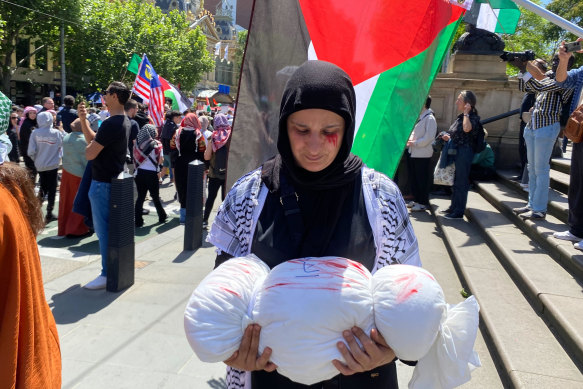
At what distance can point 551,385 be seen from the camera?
2.74 m

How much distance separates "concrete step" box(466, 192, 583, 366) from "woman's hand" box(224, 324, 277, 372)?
2534 mm

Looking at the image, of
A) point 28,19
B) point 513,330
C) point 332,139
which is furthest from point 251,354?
point 28,19

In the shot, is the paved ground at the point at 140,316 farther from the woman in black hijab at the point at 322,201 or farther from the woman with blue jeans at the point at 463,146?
the woman in black hijab at the point at 322,201

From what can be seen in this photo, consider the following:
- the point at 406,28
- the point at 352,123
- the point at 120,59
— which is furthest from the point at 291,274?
the point at 120,59

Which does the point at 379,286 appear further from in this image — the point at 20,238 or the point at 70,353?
the point at 70,353

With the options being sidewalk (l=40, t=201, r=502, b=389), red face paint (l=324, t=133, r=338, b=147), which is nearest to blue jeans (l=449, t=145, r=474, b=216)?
sidewalk (l=40, t=201, r=502, b=389)

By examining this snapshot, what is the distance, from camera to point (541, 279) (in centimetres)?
404

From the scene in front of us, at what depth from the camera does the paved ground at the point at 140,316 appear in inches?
136

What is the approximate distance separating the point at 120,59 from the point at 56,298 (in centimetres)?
3330

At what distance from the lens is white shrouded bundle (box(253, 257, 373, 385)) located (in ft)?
4.39

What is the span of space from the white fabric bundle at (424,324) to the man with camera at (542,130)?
15.1ft

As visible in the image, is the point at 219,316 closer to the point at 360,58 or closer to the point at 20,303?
the point at 20,303

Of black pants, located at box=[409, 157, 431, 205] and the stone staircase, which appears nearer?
the stone staircase

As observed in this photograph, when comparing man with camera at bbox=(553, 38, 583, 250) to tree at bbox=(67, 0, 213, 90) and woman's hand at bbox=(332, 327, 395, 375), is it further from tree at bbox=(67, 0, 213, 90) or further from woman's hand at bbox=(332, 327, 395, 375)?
tree at bbox=(67, 0, 213, 90)
